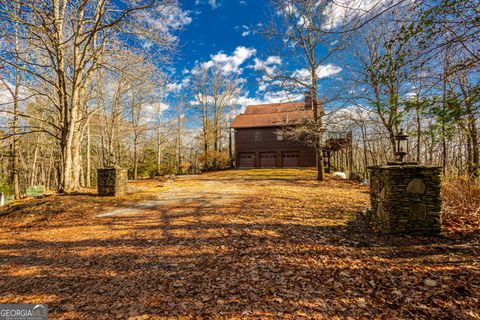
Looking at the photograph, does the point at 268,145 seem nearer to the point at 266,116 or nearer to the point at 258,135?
the point at 258,135

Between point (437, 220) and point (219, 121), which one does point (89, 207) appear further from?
point (219, 121)

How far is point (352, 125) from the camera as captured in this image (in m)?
11.2

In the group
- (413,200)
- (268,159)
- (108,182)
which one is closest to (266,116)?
(268,159)

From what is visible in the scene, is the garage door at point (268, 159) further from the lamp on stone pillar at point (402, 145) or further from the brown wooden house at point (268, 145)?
the lamp on stone pillar at point (402, 145)

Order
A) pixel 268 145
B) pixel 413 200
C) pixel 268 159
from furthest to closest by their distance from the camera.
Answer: pixel 268 159 < pixel 268 145 < pixel 413 200

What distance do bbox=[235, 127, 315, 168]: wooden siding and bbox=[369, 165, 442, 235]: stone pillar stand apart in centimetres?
1827

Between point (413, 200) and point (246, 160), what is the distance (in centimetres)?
2067

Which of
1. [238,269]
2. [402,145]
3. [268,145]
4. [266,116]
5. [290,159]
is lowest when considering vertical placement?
[238,269]

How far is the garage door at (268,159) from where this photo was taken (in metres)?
23.5

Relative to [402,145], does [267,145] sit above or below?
above

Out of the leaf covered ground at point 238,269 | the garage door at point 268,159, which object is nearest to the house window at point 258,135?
the garage door at point 268,159

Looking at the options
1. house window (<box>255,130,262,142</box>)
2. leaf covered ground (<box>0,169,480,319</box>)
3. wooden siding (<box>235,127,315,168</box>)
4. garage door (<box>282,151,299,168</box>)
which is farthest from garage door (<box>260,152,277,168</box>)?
leaf covered ground (<box>0,169,480,319</box>)

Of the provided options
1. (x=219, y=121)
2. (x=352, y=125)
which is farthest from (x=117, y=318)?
(x=219, y=121)

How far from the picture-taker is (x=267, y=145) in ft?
77.1
